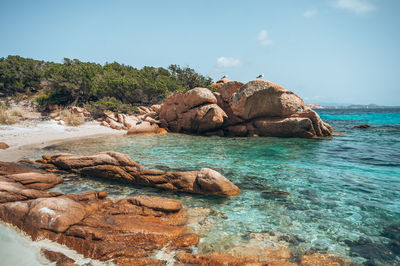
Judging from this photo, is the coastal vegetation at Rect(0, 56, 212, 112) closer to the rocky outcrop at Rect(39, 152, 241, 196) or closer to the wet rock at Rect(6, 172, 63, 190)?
the rocky outcrop at Rect(39, 152, 241, 196)

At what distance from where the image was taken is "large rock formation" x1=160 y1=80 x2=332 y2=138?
16609mm

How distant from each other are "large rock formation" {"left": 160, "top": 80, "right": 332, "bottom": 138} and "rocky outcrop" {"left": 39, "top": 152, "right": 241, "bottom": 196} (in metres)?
11.3

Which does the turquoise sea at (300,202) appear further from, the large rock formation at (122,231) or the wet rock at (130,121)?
the wet rock at (130,121)

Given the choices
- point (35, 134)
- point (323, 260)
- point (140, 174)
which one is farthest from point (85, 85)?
point (323, 260)

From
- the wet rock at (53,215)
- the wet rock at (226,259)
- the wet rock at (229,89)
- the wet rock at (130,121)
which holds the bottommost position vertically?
the wet rock at (226,259)

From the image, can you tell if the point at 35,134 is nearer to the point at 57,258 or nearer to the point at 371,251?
the point at 57,258

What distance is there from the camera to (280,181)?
7090 millimetres

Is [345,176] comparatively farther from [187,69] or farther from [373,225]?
[187,69]

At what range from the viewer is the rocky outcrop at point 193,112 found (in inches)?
703

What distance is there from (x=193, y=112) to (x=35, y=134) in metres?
11.9

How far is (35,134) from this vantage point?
15.3 meters

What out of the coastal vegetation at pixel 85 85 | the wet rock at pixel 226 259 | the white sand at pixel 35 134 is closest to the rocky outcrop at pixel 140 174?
the wet rock at pixel 226 259

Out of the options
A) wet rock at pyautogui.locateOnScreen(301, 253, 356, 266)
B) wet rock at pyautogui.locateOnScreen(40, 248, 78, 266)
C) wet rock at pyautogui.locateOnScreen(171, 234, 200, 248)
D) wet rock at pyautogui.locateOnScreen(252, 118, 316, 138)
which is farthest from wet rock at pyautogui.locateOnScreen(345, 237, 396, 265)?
wet rock at pyautogui.locateOnScreen(252, 118, 316, 138)

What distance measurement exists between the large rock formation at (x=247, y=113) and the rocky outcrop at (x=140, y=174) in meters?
11.3
